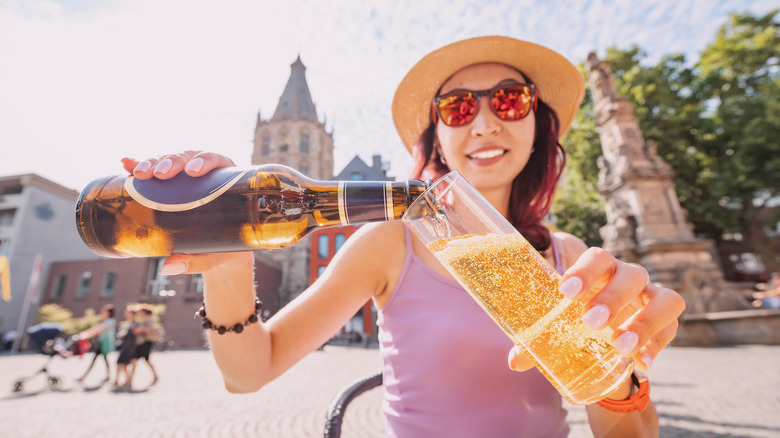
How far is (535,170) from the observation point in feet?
6.64

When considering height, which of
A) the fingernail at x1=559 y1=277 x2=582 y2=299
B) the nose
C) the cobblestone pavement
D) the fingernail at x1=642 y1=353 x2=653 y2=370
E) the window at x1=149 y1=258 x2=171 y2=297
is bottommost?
the cobblestone pavement

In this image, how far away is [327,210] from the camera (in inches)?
41.9

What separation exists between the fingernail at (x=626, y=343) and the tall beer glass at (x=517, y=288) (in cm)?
5

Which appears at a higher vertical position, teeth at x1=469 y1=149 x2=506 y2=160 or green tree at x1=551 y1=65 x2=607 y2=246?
green tree at x1=551 y1=65 x2=607 y2=246

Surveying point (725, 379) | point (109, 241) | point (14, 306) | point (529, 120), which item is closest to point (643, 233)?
point (725, 379)

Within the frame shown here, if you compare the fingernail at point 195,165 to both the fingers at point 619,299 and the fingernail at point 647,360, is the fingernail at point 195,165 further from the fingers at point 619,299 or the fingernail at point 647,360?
the fingernail at point 647,360

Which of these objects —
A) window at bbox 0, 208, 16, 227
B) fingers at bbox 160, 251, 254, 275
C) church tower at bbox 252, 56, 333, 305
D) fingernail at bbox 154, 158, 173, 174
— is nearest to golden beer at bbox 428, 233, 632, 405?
fingers at bbox 160, 251, 254, 275

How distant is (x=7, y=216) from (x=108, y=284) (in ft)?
37.7

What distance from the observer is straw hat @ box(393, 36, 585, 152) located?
6.04 ft

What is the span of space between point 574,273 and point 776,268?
907 inches

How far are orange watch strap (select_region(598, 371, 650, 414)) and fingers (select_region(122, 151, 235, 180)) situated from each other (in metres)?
1.29

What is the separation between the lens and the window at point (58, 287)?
93.1 feet

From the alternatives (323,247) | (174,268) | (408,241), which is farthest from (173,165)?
(323,247)

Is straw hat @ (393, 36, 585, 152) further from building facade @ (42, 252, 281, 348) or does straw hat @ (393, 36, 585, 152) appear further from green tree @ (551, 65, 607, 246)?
building facade @ (42, 252, 281, 348)
